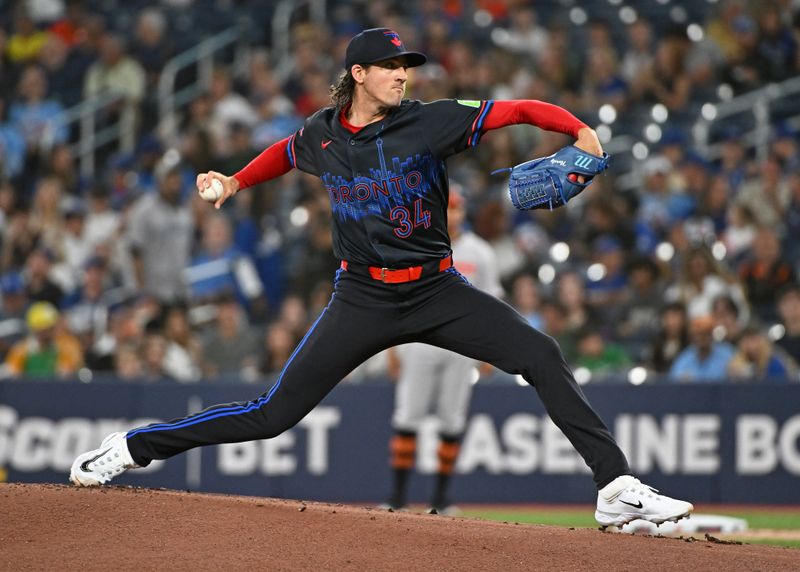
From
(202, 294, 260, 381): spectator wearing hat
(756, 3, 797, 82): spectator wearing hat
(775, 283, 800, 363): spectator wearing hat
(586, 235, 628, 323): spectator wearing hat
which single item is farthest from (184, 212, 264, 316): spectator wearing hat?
(756, 3, 797, 82): spectator wearing hat

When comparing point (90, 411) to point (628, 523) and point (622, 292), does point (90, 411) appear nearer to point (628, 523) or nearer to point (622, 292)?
point (622, 292)

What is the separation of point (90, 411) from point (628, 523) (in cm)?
656

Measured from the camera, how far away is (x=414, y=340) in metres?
6.10

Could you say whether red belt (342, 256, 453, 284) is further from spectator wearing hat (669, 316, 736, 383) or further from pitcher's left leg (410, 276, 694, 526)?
spectator wearing hat (669, 316, 736, 383)

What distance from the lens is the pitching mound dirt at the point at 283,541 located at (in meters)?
5.49

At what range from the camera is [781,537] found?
8789 millimetres

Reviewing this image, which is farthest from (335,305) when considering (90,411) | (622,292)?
(622,292)

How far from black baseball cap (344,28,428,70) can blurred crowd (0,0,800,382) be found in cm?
573

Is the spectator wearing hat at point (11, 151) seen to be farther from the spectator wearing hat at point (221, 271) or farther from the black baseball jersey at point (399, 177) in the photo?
the black baseball jersey at point (399, 177)

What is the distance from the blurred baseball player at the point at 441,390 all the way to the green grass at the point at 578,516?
0.59m

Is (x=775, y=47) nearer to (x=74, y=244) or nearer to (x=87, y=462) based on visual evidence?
(x=74, y=244)

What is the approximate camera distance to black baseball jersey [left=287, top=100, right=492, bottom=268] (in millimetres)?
5930

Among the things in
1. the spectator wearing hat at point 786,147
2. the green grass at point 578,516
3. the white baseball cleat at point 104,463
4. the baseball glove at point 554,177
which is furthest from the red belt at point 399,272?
the spectator wearing hat at point 786,147

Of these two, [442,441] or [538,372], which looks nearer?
[538,372]
